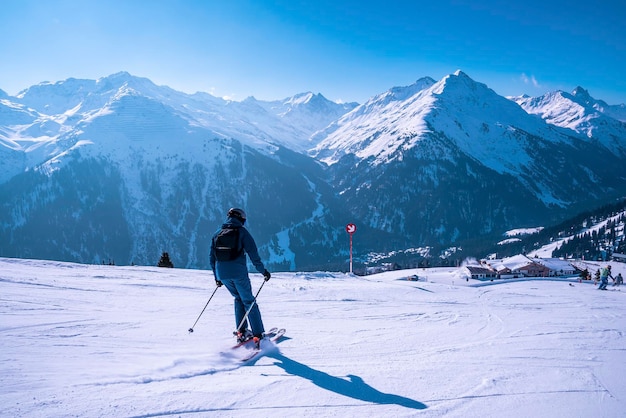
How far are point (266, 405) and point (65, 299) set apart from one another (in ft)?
26.9

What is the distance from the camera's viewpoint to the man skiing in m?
6.64

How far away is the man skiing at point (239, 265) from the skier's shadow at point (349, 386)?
1220 mm

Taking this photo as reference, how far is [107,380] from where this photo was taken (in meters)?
4.66

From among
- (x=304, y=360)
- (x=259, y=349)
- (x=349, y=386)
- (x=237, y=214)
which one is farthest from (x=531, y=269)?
(x=349, y=386)

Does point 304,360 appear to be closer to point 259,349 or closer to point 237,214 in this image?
point 259,349

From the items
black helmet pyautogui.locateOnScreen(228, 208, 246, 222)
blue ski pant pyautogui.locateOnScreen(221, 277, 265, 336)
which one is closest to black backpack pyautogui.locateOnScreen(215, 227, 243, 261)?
black helmet pyautogui.locateOnScreen(228, 208, 246, 222)

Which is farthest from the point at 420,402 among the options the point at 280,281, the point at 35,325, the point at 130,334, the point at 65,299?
the point at 280,281

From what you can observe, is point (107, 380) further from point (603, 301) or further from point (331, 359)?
point (603, 301)

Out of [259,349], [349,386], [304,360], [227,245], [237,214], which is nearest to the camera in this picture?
[349,386]

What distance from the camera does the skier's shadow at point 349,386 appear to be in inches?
177

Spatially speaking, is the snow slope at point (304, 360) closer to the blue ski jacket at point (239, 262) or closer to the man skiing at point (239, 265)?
the man skiing at point (239, 265)

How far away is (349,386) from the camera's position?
16.1 feet

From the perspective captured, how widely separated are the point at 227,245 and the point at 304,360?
97.9 inches

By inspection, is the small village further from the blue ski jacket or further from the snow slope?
the blue ski jacket
